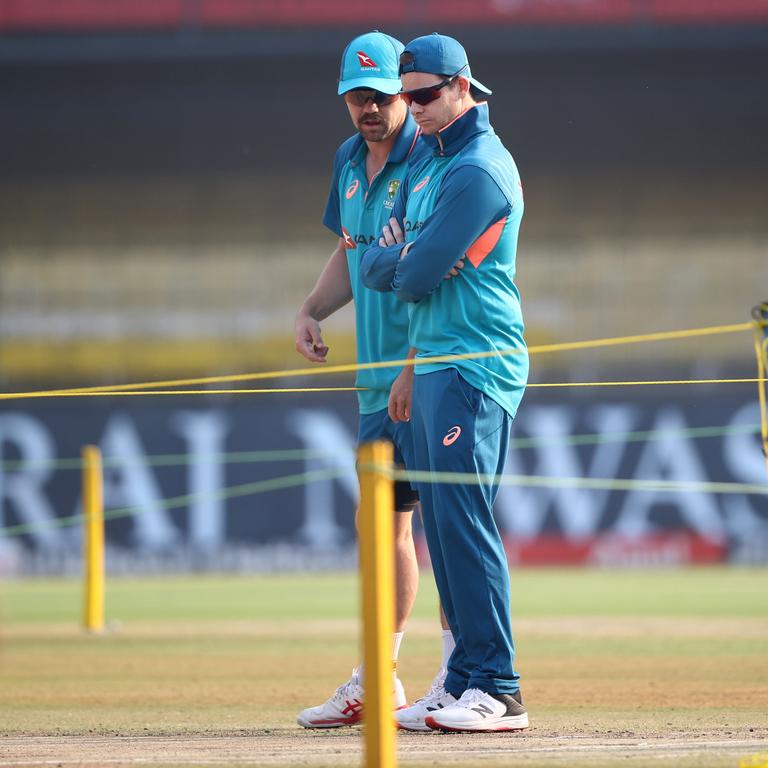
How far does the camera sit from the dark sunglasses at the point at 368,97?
5.61 meters

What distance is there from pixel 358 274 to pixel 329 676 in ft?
8.31

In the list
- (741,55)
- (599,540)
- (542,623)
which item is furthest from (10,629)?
(741,55)

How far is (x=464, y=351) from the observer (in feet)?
16.7

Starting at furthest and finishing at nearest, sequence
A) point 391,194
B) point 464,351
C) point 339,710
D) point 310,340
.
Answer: point 310,340 → point 391,194 → point 339,710 → point 464,351

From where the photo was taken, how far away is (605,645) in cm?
880

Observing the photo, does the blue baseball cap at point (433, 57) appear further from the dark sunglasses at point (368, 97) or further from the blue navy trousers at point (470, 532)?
the blue navy trousers at point (470, 532)

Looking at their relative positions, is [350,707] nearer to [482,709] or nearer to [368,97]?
[482,709]

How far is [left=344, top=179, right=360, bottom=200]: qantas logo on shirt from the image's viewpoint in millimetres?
5832

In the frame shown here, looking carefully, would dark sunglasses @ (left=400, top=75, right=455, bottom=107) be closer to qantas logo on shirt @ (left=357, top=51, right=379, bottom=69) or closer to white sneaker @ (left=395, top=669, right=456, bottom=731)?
qantas logo on shirt @ (left=357, top=51, right=379, bottom=69)

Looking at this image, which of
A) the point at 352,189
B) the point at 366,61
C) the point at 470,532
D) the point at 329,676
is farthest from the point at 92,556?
the point at 470,532

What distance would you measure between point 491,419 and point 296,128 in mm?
17414

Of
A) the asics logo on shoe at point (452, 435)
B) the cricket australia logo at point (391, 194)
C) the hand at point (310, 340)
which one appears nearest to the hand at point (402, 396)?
the asics logo on shoe at point (452, 435)

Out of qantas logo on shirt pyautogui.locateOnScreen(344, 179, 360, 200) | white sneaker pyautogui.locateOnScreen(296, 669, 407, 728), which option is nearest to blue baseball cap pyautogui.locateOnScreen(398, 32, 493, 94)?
qantas logo on shirt pyautogui.locateOnScreen(344, 179, 360, 200)

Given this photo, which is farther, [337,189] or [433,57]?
[337,189]
